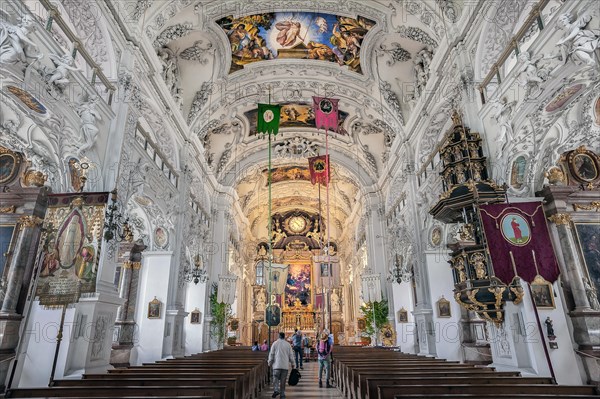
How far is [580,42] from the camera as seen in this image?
15.8 feet

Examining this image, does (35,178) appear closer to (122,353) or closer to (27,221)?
(27,221)

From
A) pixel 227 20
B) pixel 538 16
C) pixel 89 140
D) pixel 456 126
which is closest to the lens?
pixel 538 16

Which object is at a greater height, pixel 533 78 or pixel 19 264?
pixel 533 78

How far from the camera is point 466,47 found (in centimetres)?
823

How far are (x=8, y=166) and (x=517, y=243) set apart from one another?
32.1 feet

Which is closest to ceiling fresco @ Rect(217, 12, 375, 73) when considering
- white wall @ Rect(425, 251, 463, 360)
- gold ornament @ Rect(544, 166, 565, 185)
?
white wall @ Rect(425, 251, 463, 360)

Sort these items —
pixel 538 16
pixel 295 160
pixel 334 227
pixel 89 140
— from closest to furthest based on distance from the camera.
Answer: pixel 538 16 < pixel 89 140 < pixel 295 160 < pixel 334 227

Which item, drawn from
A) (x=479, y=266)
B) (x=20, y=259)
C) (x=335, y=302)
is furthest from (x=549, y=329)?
(x=335, y=302)

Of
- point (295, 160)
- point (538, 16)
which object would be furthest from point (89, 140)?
point (295, 160)

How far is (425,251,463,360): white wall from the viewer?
10062 mm

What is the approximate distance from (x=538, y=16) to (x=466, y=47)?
2.08 metres

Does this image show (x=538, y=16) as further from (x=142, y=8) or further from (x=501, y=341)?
(x=142, y=8)

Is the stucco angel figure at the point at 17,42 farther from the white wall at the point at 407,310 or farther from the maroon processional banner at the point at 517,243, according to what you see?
the white wall at the point at 407,310

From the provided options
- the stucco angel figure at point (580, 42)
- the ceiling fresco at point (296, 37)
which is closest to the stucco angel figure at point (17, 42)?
the ceiling fresco at point (296, 37)
